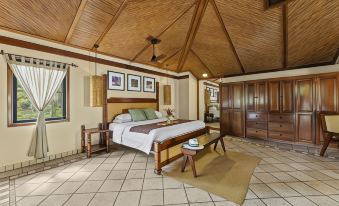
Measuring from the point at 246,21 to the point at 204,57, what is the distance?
2.23m

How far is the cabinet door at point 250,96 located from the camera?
5438 mm

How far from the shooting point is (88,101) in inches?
171

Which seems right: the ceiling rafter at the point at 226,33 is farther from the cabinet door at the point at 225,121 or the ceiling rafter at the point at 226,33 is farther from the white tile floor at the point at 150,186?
the white tile floor at the point at 150,186

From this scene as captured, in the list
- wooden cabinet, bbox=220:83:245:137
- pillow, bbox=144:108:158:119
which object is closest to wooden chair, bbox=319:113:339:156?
wooden cabinet, bbox=220:83:245:137

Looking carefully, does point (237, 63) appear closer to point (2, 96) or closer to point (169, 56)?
point (169, 56)

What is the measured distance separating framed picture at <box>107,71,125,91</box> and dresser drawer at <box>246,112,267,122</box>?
4.43 metres

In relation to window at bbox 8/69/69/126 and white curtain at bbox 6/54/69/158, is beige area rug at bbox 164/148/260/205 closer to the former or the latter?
white curtain at bbox 6/54/69/158

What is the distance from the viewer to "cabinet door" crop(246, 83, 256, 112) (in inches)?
214

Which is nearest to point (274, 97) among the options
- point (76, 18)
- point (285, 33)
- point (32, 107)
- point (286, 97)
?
point (286, 97)

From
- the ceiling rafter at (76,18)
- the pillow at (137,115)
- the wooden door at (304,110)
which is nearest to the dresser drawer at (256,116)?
the wooden door at (304,110)

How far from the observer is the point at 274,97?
5.00 metres

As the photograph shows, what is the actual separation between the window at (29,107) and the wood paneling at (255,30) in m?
4.24

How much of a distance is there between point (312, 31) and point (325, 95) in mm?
1751

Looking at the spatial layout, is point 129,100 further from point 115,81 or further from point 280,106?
point 280,106
